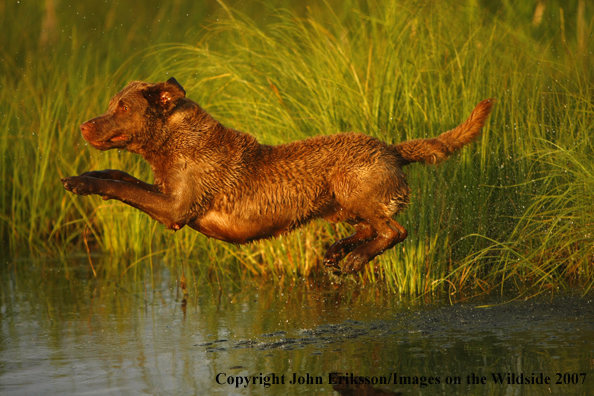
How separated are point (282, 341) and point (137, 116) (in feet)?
6.53

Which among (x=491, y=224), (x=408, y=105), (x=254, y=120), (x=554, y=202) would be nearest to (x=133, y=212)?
(x=254, y=120)

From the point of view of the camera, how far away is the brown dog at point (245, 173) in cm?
534

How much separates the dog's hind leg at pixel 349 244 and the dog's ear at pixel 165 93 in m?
1.66

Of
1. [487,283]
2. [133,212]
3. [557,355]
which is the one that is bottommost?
[557,355]

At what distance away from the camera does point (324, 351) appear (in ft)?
18.1

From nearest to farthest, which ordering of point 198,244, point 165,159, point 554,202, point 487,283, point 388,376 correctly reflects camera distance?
point 388,376
point 165,159
point 554,202
point 487,283
point 198,244

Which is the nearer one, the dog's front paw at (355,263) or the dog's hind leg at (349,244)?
the dog's front paw at (355,263)

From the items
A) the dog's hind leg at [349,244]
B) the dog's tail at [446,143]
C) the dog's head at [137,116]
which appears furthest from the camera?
the dog's hind leg at [349,244]

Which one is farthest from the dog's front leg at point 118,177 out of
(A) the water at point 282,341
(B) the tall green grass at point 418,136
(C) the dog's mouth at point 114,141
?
(B) the tall green grass at point 418,136

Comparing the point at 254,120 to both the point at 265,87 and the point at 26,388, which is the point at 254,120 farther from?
the point at 26,388

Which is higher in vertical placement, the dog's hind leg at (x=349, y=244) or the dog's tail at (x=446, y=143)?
the dog's tail at (x=446, y=143)

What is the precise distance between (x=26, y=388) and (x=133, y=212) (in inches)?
150

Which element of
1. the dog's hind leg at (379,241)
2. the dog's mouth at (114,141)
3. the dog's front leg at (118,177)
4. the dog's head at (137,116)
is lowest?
the dog's hind leg at (379,241)

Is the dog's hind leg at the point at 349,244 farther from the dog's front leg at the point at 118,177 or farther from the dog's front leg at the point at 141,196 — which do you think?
the dog's front leg at the point at 118,177
